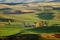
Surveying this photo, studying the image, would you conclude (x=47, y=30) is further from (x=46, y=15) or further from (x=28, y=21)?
(x=28, y=21)

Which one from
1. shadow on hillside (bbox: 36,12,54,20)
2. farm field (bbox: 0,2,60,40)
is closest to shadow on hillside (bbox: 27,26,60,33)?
farm field (bbox: 0,2,60,40)

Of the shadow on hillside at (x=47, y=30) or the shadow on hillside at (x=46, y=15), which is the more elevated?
the shadow on hillside at (x=46, y=15)

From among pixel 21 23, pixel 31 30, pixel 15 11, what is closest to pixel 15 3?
pixel 15 11

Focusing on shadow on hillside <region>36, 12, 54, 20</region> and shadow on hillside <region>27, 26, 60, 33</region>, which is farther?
shadow on hillside <region>36, 12, 54, 20</region>

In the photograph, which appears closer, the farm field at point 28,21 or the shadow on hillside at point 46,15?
the farm field at point 28,21

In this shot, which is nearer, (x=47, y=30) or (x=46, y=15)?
(x=47, y=30)

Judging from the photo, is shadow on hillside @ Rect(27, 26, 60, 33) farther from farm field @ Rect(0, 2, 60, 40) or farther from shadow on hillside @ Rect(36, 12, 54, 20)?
shadow on hillside @ Rect(36, 12, 54, 20)

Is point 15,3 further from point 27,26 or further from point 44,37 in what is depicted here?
point 44,37

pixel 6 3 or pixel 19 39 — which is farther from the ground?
pixel 6 3

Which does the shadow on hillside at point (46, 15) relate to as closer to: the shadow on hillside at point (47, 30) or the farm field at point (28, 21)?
the farm field at point (28, 21)

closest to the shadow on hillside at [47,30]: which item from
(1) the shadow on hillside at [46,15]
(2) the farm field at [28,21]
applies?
(2) the farm field at [28,21]

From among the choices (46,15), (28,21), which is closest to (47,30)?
(46,15)
